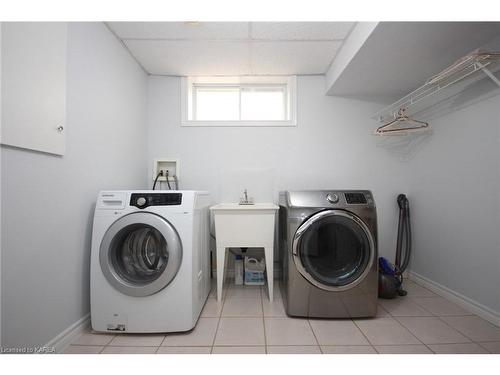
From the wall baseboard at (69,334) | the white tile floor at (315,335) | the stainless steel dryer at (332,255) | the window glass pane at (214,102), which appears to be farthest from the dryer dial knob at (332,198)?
the wall baseboard at (69,334)

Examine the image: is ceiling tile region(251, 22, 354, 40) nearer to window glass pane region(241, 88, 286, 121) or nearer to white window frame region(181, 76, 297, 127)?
white window frame region(181, 76, 297, 127)

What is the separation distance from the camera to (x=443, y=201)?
6.39 feet

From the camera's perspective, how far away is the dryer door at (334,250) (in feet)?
5.16

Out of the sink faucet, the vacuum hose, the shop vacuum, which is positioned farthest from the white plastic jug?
the vacuum hose

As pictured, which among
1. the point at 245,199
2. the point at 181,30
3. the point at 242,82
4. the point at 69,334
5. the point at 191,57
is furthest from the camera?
the point at 242,82

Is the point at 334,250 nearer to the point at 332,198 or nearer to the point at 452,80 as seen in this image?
the point at 332,198

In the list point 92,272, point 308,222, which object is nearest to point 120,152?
point 92,272

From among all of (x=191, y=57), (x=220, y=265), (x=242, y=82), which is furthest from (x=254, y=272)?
(x=191, y=57)

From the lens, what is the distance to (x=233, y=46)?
76.7 inches

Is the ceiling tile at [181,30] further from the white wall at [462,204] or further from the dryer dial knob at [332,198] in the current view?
the white wall at [462,204]

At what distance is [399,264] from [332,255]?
114cm

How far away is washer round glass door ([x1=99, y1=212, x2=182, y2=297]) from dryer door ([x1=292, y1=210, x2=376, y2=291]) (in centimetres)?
80

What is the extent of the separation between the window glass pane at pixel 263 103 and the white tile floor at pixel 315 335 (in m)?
1.91
